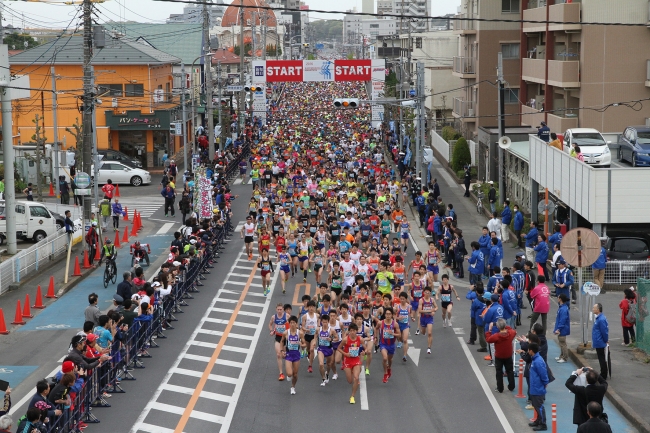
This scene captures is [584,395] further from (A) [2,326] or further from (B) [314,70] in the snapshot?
(B) [314,70]

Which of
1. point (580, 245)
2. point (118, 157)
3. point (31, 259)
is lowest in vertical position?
point (31, 259)

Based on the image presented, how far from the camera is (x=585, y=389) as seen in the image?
47.7ft

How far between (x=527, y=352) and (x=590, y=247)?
2.85 metres

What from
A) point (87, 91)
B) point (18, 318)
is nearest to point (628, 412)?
point (18, 318)

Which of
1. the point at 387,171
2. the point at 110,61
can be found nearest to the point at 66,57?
the point at 110,61

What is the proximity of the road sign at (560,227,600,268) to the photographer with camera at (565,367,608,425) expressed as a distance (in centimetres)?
432

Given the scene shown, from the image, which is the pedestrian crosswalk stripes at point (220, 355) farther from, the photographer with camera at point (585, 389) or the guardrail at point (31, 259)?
the guardrail at point (31, 259)

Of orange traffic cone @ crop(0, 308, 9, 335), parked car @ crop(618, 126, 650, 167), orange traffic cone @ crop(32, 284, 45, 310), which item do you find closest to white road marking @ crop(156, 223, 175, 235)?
orange traffic cone @ crop(32, 284, 45, 310)

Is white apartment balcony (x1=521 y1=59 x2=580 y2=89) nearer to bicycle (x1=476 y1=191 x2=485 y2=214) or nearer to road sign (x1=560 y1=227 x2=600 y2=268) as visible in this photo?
bicycle (x1=476 y1=191 x2=485 y2=214)

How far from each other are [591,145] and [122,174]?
26961 mm

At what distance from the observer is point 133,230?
38.9m

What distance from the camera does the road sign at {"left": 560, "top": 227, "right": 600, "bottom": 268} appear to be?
62.1ft

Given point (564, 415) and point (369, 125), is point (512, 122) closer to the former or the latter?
point (369, 125)

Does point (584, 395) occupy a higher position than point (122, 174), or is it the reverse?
point (122, 174)
